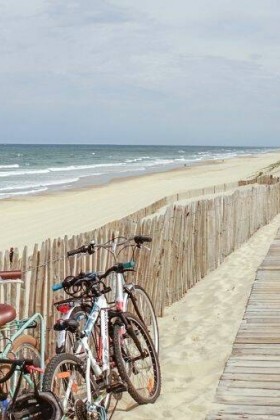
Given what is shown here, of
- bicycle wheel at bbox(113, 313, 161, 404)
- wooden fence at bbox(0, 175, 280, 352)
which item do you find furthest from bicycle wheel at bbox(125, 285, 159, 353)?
wooden fence at bbox(0, 175, 280, 352)

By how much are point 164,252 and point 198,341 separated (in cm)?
128

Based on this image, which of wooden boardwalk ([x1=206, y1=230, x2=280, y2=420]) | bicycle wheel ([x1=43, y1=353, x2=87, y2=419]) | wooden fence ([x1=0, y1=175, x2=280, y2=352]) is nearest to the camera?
bicycle wheel ([x1=43, y1=353, x2=87, y2=419])

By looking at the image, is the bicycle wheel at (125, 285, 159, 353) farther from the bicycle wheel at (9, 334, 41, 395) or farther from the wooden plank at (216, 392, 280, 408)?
the bicycle wheel at (9, 334, 41, 395)

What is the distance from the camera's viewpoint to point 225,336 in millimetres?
6543

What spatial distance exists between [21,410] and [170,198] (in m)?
19.3

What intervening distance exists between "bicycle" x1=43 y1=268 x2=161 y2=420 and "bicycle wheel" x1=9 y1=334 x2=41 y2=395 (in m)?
0.15

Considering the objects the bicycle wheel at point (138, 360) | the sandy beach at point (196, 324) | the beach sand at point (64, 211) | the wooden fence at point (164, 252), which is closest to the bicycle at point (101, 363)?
the bicycle wheel at point (138, 360)

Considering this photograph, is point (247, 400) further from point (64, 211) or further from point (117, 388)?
point (64, 211)

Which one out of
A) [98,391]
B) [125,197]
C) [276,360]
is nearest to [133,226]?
[276,360]

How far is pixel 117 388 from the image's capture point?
4301 mm

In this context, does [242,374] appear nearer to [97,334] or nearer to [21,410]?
[97,334]

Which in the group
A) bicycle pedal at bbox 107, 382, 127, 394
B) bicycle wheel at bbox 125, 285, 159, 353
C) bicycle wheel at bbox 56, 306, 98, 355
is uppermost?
bicycle wheel at bbox 56, 306, 98, 355

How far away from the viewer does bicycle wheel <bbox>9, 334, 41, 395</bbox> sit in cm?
368

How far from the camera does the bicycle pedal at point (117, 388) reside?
4262 millimetres
